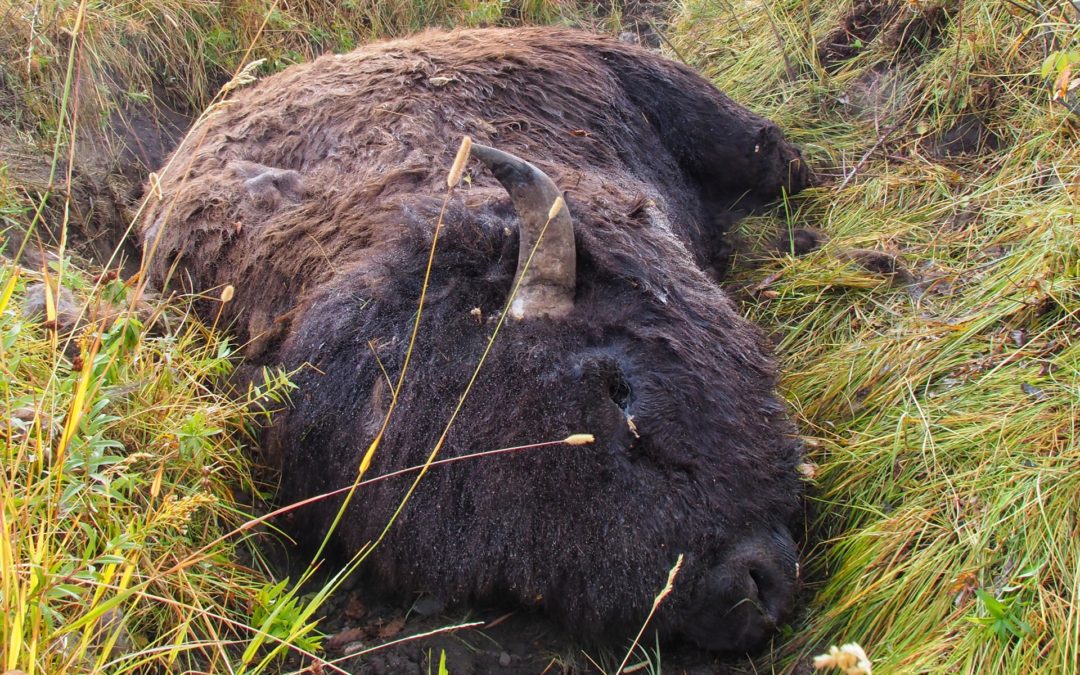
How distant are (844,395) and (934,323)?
0.42 m

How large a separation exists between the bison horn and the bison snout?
0.91 meters

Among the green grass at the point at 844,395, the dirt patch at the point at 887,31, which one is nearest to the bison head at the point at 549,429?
the green grass at the point at 844,395

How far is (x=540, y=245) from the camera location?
2.89 meters

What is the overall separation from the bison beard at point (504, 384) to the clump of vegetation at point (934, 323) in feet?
1.10

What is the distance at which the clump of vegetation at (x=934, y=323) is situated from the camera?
8.43 feet

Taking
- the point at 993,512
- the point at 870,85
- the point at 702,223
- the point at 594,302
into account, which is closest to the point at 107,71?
the point at 702,223

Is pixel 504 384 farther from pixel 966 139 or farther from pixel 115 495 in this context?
pixel 966 139

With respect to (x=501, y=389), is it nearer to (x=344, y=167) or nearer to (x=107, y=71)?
(x=344, y=167)

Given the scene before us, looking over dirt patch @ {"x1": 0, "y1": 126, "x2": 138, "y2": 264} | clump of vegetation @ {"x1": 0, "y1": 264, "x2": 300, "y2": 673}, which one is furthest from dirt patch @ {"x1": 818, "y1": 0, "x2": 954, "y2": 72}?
dirt patch @ {"x1": 0, "y1": 126, "x2": 138, "y2": 264}

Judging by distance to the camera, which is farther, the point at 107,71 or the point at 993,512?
the point at 107,71

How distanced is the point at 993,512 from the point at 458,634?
1666 millimetres

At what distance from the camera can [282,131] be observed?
434 cm

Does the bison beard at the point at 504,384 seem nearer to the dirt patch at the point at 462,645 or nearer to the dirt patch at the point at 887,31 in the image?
the dirt patch at the point at 462,645

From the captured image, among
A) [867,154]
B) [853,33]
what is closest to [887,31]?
[853,33]
